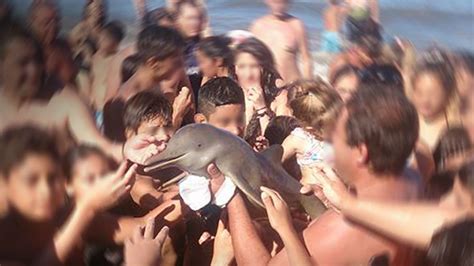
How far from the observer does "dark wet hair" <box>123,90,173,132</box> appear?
2266mm

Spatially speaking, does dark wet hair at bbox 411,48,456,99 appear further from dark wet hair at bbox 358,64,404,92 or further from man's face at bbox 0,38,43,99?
man's face at bbox 0,38,43,99

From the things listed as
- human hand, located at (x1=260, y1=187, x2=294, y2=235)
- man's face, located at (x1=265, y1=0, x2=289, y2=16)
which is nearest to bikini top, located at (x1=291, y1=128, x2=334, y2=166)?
human hand, located at (x1=260, y1=187, x2=294, y2=235)

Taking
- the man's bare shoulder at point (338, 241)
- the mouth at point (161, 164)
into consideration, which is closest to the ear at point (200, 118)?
the mouth at point (161, 164)

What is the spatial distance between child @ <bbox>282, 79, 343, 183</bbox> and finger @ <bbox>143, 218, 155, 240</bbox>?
41cm

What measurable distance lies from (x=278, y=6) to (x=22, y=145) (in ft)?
2.61

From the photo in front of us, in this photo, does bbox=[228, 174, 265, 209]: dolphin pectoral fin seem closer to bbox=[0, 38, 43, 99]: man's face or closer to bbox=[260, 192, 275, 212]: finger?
→ bbox=[260, 192, 275, 212]: finger

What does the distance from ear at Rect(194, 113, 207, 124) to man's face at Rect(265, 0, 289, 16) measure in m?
0.34

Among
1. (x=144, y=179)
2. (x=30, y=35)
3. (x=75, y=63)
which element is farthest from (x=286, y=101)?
(x=30, y=35)

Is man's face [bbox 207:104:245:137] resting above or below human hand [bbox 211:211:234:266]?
above

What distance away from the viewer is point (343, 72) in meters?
2.24

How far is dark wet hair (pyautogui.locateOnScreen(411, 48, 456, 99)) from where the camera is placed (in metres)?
2.25

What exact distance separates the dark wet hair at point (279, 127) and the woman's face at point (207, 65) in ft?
0.69

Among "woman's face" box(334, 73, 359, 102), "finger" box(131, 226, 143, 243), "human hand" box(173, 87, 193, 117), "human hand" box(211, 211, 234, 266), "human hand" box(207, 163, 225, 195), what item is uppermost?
"woman's face" box(334, 73, 359, 102)

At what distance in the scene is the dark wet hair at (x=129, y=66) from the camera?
225 centimetres
